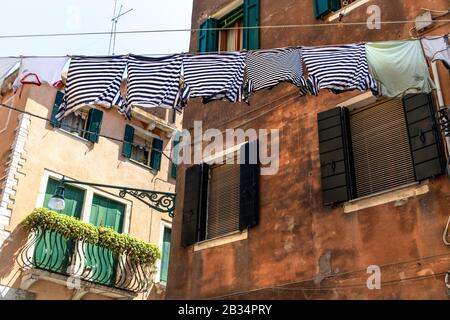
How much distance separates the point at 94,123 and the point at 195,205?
7869 millimetres

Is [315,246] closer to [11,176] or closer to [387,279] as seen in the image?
[387,279]

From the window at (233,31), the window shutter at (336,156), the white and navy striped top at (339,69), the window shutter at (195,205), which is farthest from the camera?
the window at (233,31)

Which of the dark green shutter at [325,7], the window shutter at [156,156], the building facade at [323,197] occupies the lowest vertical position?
the building facade at [323,197]

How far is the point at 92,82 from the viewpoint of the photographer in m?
7.32

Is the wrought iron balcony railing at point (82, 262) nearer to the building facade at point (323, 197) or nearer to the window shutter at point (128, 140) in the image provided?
the window shutter at point (128, 140)

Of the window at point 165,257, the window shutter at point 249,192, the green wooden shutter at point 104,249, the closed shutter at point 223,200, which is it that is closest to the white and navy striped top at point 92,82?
the window shutter at point 249,192

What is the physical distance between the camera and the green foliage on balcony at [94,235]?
14148 mm

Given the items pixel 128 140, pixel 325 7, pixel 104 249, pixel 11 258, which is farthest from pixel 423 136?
pixel 128 140

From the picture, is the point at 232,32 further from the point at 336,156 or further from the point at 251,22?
the point at 336,156

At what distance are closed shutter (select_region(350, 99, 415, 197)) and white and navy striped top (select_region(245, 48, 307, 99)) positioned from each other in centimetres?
156

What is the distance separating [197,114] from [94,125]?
21.6 feet

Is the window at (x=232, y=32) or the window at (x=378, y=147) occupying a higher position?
the window at (x=232, y=32)

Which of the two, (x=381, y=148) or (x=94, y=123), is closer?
(x=381, y=148)

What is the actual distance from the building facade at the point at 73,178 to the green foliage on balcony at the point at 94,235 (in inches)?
11.1
